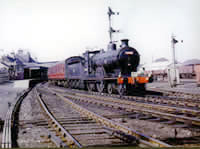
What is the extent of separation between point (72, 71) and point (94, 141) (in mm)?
15230

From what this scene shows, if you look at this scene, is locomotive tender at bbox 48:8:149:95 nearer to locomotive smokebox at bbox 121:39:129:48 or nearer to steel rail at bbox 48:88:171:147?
locomotive smokebox at bbox 121:39:129:48

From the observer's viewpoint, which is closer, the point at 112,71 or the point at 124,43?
the point at 124,43

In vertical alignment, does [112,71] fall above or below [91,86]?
above

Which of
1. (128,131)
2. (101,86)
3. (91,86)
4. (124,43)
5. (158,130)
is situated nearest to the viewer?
(128,131)

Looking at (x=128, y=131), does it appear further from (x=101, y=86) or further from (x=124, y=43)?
(x=101, y=86)

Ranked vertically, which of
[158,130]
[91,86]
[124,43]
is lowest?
[158,130]

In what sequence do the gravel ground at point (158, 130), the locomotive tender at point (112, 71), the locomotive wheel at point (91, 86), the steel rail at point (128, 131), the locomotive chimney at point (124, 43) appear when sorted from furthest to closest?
the locomotive wheel at point (91, 86), the locomotive chimney at point (124, 43), the locomotive tender at point (112, 71), the gravel ground at point (158, 130), the steel rail at point (128, 131)

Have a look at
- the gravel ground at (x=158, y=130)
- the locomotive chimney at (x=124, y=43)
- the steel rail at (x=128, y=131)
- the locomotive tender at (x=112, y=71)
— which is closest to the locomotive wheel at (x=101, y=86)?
the locomotive tender at (x=112, y=71)

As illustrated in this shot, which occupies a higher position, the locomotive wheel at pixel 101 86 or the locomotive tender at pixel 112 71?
the locomotive tender at pixel 112 71

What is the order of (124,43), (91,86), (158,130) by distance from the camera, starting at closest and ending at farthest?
(158,130)
(124,43)
(91,86)

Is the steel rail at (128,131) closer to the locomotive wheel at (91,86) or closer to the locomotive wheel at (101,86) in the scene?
the locomotive wheel at (101,86)

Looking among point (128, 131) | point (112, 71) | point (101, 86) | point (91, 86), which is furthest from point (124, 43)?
point (128, 131)

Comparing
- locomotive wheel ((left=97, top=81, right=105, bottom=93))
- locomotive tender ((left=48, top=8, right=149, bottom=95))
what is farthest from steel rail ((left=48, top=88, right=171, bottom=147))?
locomotive wheel ((left=97, top=81, right=105, bottom=93))

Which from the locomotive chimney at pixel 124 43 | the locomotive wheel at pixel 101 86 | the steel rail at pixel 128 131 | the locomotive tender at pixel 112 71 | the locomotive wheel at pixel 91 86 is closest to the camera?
the steel rail at pixel 128 131
